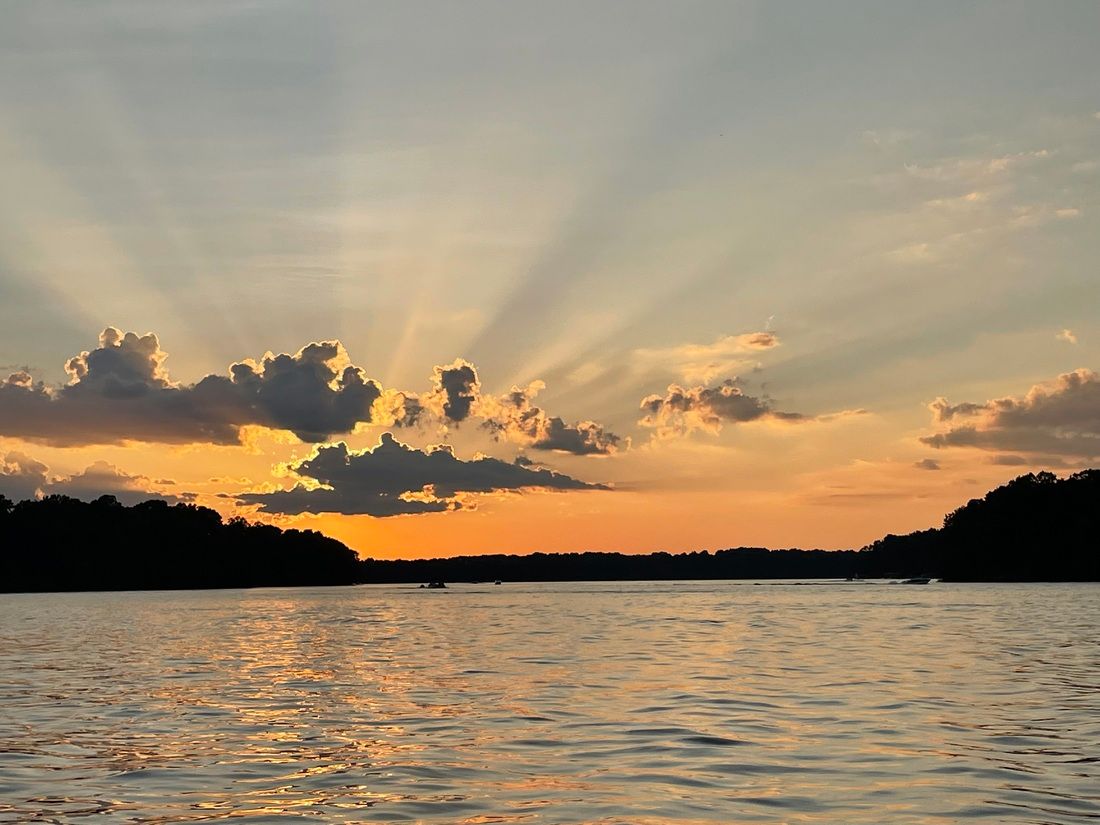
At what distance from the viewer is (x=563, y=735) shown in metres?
29.9

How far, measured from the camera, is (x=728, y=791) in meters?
Answer: 22.2

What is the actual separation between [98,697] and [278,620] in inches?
3220

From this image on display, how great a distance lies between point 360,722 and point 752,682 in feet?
54.1

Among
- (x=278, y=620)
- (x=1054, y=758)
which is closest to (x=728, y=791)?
(x=1054, y=758)

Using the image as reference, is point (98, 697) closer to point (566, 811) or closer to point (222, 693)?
point (222, 693)

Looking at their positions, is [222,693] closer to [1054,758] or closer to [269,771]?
[269,771]

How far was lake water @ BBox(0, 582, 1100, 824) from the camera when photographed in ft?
69.2

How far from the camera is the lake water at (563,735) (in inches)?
830

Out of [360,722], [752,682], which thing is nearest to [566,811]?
[360,722]

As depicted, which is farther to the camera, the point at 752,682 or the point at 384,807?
the point at 752,682

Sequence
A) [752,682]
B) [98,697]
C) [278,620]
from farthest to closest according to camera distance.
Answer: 1. [278,620]
2. [752,682]
3. [98,697]

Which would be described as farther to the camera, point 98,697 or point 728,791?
point 98,697

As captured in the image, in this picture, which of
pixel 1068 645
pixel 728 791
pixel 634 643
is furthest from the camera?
pixel 634 643

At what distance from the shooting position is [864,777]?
23.4 m
